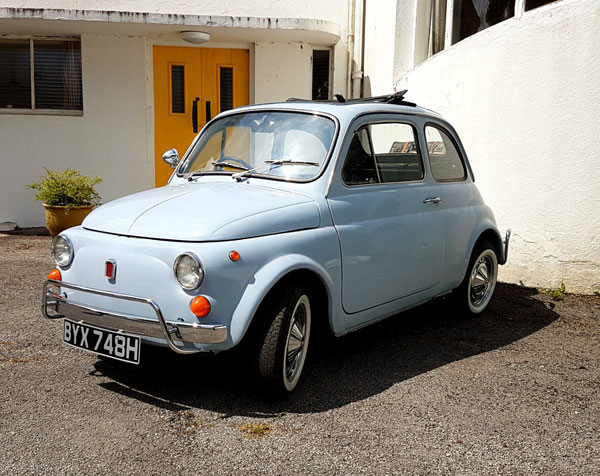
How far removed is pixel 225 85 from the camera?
34.5ft

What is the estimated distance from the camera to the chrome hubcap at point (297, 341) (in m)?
3.75


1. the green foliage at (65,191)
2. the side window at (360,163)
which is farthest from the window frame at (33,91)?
the side window at (360,163)

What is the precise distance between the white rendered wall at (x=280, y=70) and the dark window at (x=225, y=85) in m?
0.44

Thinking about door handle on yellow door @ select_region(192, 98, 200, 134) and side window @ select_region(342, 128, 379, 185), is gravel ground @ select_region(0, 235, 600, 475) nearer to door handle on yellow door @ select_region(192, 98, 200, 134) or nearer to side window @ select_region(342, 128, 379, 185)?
side window @ select_region(342, 128, 379, 185)

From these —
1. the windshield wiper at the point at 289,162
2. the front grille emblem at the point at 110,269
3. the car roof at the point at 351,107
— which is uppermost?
the car roof at the point at 351,107

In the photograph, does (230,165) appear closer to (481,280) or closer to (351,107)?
(351,107)

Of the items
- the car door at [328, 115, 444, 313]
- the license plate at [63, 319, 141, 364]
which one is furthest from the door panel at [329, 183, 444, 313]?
the license plate at [63, 319, 141, 364]

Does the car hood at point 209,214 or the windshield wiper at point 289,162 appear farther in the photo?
the windshield wiper at point 289,162

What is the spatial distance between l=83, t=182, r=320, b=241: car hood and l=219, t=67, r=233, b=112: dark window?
665 centimetres

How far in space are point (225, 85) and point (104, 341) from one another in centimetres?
761

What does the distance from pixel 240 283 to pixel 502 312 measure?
11.2ft

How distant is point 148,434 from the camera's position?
331 centimetres

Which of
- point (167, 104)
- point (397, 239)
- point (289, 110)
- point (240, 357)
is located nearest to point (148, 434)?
point (240, 357)

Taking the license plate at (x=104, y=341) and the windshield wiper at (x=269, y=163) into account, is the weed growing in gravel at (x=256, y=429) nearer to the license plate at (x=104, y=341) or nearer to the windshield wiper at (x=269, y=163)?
the license plate at (x=104, y=341)
